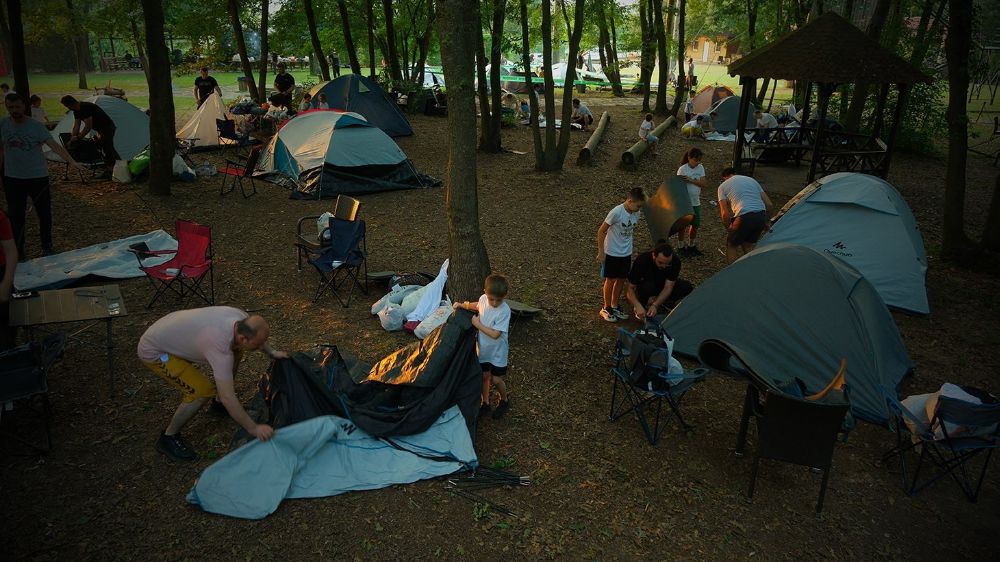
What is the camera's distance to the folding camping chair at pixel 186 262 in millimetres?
6762

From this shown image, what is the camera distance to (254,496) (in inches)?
162

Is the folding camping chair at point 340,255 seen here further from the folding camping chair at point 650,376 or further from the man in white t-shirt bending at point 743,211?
the man in white t-shirt bending at point 743,211

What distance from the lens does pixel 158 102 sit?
35.0 feet

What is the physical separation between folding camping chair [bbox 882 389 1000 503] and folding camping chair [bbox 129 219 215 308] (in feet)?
22.1

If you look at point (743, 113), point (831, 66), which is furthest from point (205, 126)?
point (831, 66)

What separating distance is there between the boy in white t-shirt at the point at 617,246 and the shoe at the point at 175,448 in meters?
4.40

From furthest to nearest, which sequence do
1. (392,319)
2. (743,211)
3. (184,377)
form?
(743,211) < (392,319) < (184,377)

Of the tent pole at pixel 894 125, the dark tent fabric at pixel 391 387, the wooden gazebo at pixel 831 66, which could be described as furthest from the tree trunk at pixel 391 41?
the dark tent fabric at pixel 391 387

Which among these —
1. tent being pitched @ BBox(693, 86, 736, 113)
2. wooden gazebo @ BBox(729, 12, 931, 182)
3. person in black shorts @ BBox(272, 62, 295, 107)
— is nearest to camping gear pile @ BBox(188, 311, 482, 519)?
wooden gazebo @ BBox(729, 12, 931, 182)

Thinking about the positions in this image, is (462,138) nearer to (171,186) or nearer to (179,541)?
(179,541)

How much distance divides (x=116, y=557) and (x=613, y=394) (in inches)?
145

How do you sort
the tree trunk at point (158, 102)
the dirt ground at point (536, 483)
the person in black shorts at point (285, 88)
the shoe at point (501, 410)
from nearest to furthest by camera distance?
1. the dirt ground at point (536, 483)
2. the shoe at point (501, 410)
3. the tree trunk at point (158, 102)
4. the person in black shorts at point (285, 88)

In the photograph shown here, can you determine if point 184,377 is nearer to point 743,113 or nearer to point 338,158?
point 338,158

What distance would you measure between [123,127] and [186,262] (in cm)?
850
